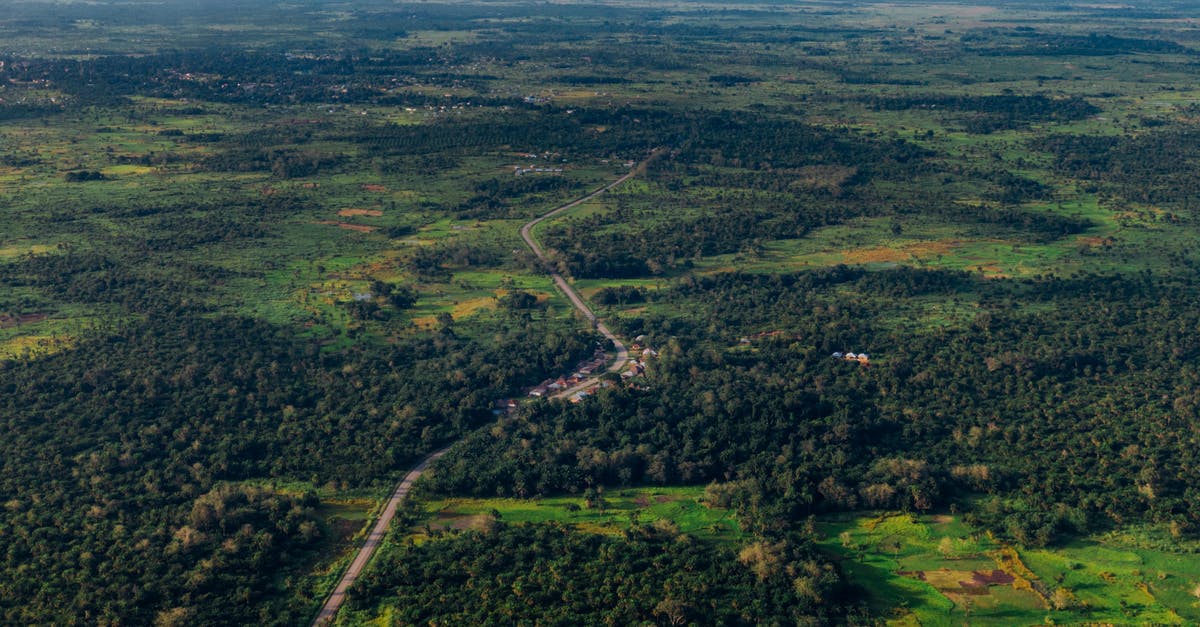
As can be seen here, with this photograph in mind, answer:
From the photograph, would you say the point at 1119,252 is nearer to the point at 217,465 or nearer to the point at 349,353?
the point at 349,353

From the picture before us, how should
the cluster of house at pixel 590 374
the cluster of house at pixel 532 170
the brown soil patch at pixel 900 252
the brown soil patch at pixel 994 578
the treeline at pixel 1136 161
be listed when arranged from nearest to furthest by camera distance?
the brown soil patch at pixel 994 578 < the cluster of house at pixel 590 374 < the brown soil patch at pixel 900 252 < the treeline at pixel 1136 161 < the cluster of house at pixel 532 170

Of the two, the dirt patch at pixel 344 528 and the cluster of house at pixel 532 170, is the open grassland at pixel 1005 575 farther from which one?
the cluster of house at pixel 532 170

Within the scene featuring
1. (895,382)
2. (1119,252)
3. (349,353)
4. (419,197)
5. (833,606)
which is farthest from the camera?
(419,197)

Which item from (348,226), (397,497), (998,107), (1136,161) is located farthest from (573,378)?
(998,107)

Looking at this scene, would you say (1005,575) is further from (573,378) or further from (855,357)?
(573,378)

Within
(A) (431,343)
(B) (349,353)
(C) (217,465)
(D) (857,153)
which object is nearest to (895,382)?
(A) (431,343)

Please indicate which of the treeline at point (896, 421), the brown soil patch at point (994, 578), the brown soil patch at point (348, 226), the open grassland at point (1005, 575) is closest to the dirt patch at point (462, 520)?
the treeline at point (896, 421)
